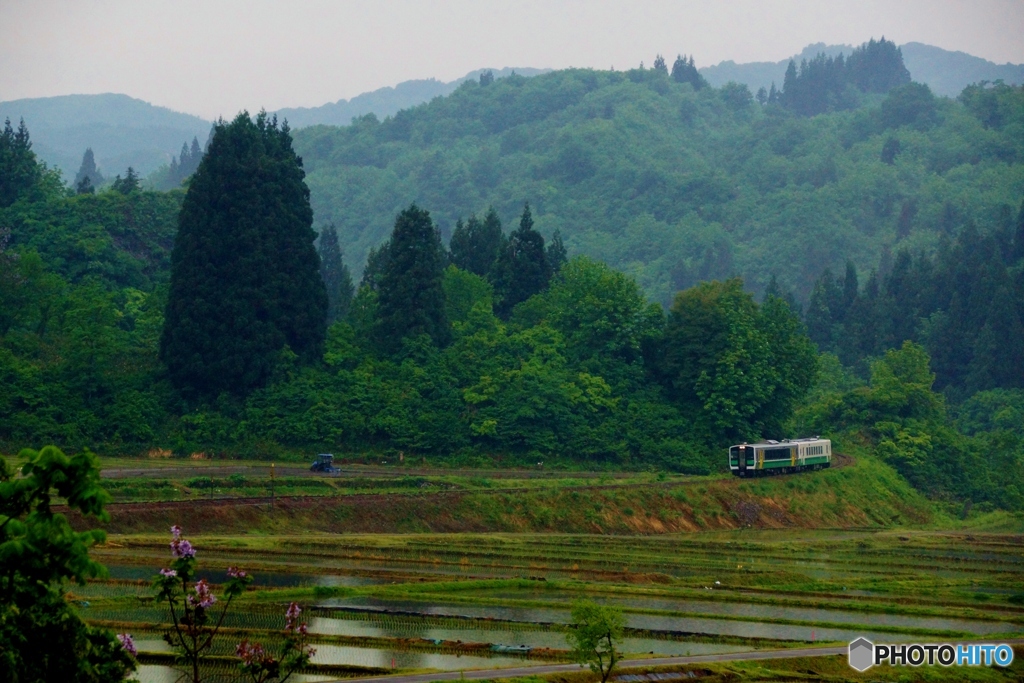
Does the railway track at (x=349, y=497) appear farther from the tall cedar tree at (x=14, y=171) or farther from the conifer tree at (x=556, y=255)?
the tall cedar tree at (x=14, y=171)

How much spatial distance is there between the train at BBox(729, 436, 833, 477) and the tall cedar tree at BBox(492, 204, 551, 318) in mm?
22327

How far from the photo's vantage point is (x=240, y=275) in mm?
76688

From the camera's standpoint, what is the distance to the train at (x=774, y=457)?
78875 mm

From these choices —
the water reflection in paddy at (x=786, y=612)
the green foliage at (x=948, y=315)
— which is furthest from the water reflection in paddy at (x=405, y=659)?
the green foliage at (x=948, y=315)

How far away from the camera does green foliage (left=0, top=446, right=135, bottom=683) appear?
71.2ft

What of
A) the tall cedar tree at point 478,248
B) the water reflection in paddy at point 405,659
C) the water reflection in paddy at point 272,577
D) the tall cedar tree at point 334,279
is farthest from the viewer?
the tall cedar tree at point 334,279

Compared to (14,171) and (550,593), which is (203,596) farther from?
(14,171)

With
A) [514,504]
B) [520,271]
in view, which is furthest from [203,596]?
[520,271]

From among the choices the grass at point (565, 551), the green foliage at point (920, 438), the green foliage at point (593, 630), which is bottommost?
the green foliage at point (920, 438)

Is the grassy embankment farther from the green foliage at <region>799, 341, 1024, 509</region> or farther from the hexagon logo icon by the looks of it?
the hexagon logo icon

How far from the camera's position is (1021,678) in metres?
37.0

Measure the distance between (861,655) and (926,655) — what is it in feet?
6.74

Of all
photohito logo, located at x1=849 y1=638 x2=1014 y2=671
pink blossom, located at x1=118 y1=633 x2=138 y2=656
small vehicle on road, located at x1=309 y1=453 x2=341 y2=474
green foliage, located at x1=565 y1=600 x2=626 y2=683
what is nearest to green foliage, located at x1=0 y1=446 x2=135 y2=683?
pink blossom, located at x1=118 y1=633 x2=138 y2=656

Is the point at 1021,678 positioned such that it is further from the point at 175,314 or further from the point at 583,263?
the point at 583,263
